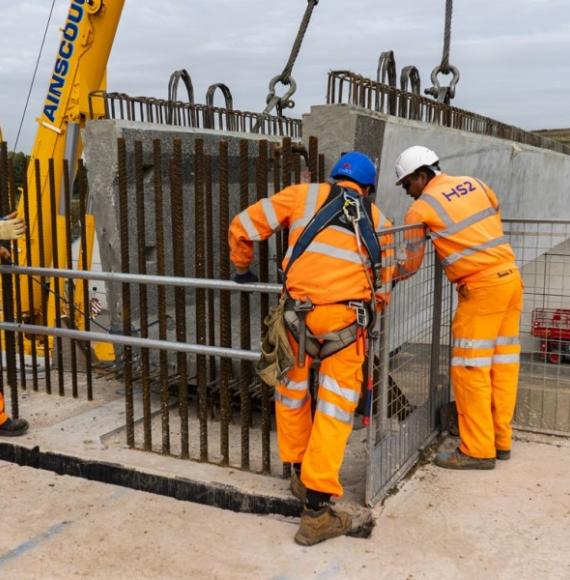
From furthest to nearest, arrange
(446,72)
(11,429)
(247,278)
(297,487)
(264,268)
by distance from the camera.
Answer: (446,72) < (11,429) < (264,268) < (247,278) < (297,487)

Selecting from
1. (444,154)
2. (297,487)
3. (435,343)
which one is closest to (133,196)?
(435,343)

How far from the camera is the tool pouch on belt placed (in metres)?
3.40

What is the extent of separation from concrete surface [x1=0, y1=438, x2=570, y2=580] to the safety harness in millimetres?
953

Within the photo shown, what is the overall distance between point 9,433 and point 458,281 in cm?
312

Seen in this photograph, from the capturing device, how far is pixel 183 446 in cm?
428

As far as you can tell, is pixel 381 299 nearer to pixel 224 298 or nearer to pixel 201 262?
pixel 224 298

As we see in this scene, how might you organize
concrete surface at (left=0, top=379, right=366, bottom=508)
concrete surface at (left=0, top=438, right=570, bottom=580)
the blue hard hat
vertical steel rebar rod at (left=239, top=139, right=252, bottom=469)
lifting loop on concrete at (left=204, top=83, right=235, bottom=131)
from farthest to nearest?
1. lifting loop on concrete at (left=204, top=83, right=235, bottom=131)
2. vertical steel rebar rod at (left=239, top=139, right=252, bottom=469)
3. concrete surface at (left=0, top=379, right=366, bottom=508)
4. the blue hard hat
5. concrete surface at (left=0, top=438, right=570, bottom=580)

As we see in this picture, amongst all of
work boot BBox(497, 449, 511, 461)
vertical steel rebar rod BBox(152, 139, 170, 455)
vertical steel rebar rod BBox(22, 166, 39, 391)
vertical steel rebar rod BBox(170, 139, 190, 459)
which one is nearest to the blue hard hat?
vertical steel rebar rod BBox(170, 139, 190, 459)

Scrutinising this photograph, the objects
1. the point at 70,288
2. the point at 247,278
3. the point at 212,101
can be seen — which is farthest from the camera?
the point at 212,101

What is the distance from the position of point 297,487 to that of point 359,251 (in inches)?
52.3

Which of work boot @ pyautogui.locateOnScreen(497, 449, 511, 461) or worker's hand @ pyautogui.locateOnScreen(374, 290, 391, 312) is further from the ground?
worker's hand @ pyautogui.locateOnScreen(374, 290, 391, 312)

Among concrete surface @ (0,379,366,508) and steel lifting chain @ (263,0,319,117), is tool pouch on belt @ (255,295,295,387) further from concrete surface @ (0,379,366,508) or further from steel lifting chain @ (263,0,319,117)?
steel lifting chain @ (263,0,319,117)

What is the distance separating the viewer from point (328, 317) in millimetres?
Result: 3328

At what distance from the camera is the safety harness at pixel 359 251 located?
333 centimetres
